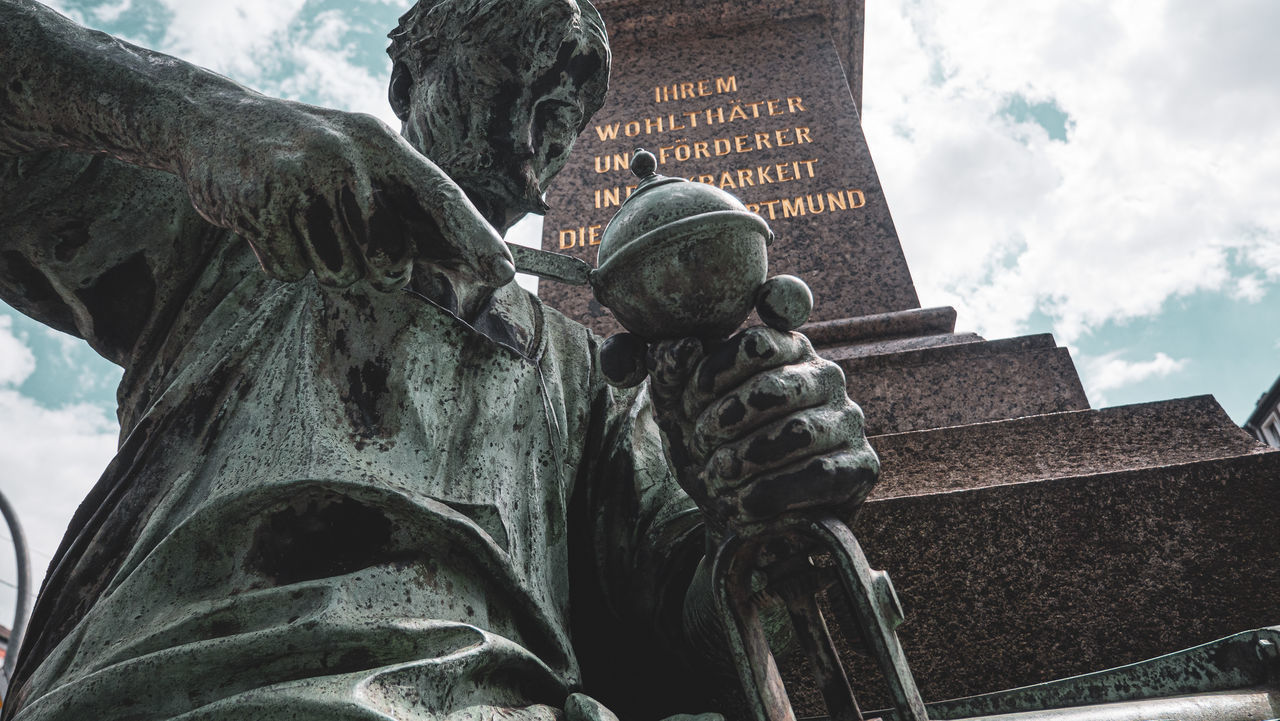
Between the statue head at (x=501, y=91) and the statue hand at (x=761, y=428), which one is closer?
the statue hand at (x=761, y=428)

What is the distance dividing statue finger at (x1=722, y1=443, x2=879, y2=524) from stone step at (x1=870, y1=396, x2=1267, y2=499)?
83 cm

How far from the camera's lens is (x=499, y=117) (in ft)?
5.44

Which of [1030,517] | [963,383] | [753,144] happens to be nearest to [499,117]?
[1030,517]

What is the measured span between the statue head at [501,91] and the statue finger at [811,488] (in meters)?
0.97

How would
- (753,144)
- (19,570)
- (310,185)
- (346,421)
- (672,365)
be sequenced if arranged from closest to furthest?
(310,185)
(672,365)
(346,421)
(753,144)
(19,570)

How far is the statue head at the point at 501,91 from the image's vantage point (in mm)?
1641

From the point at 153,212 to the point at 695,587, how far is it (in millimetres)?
1097

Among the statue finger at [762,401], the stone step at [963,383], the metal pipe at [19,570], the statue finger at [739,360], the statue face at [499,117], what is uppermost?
the metal pipe at [19,570]

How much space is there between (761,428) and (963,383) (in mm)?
1587

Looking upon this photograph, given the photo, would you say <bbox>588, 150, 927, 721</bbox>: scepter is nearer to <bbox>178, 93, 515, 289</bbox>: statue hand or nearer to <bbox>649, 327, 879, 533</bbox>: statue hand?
<bbox>649, 327, 879, 533</bbox>: statue hand

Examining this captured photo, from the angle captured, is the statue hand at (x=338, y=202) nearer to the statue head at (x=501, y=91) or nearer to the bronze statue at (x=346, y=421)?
the bronze statue at (x=346, y=421)

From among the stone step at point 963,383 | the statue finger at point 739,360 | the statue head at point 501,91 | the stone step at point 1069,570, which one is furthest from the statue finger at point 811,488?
the stone step at point 963,383

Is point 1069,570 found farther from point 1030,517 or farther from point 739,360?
point 739,360

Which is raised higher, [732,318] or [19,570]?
[19,570]
